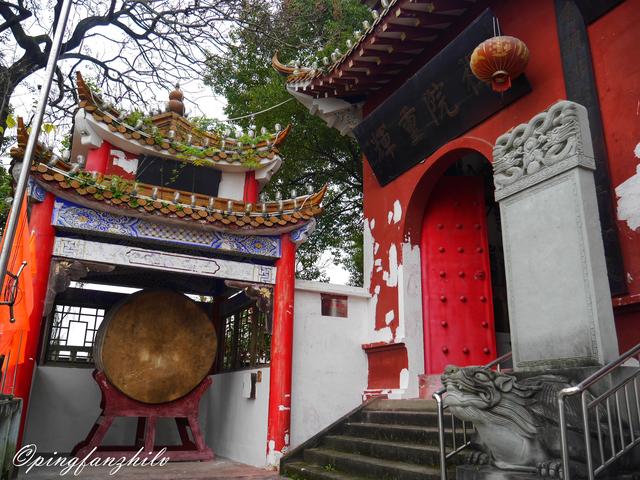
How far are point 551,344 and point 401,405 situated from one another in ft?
8.56

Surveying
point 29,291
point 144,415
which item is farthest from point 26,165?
point 144,415

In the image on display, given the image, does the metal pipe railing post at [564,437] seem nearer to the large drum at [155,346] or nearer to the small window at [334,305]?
the small window at [334,305]

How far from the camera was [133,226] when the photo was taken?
6.70 meters

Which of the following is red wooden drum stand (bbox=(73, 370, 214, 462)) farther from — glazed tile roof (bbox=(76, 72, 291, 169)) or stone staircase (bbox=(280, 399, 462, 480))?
glazed tile roof (bbox=(76, 72, 291, 169))

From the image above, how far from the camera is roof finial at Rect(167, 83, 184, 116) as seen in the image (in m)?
8.93

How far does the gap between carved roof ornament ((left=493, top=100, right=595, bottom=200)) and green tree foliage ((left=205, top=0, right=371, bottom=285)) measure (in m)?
6.69

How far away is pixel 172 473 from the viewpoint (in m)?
6.21

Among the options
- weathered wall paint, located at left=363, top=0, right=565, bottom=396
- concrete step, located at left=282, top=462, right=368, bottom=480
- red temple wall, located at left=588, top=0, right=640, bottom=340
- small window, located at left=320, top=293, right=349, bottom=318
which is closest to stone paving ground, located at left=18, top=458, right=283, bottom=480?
concrete step, located at left=282, top=462, right=368, bottom=480

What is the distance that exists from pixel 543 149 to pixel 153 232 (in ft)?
16.0

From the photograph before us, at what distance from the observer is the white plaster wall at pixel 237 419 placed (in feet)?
23.4

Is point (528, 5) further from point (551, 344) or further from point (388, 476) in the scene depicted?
point (388, 476)

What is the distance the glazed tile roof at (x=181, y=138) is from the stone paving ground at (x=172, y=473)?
14.0 ft

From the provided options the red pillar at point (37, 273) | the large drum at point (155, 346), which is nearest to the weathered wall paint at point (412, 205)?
the large drum at point (155, 346)

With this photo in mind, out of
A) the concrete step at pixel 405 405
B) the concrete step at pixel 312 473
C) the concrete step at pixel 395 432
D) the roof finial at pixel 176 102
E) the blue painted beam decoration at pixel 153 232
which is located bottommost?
the concrete step at pixel 312 473
